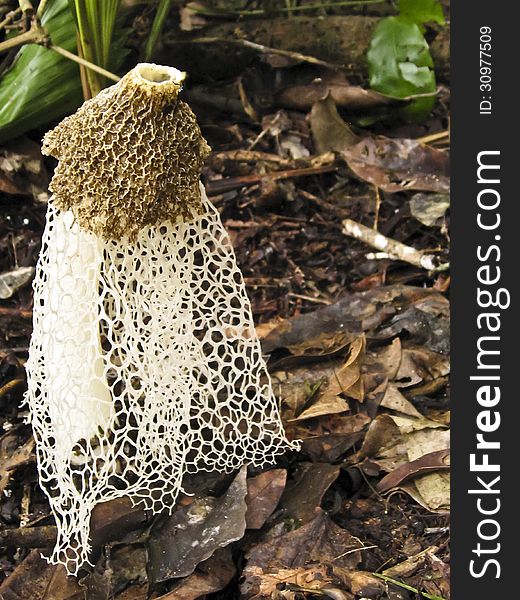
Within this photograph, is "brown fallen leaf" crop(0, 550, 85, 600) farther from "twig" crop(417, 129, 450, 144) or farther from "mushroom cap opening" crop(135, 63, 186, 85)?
"twig" crop(417, 129, 450, 144)

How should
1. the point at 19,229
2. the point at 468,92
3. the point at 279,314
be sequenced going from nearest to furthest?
the point at 468,92, the point at 279,314, the point at 19,229

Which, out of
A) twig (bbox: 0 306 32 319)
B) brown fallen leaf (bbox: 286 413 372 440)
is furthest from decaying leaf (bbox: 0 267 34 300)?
brown fallen leaf (bbox: 286 413 372 440)

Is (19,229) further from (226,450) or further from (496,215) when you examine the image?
(496,215)

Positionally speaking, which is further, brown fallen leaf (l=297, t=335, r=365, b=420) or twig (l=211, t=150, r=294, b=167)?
twig (l=211, t=150, r=294, b=167)

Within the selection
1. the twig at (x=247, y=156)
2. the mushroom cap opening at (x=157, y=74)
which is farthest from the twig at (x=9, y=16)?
the mushroom cap opening at (x=157, y=74)

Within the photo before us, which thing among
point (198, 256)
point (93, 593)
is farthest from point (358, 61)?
point (93, 593)

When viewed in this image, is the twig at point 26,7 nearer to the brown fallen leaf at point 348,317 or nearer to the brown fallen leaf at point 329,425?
the brown fallen leaf at point 348,317
